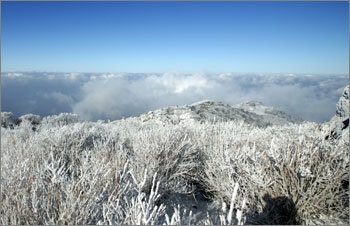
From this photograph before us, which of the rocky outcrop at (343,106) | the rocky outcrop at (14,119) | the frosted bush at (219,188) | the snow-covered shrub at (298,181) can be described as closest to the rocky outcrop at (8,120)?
the rocky outcrop at (14,119)

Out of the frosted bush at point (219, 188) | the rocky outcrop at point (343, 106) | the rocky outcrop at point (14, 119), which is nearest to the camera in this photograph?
the frosted bush at point (219, 188)

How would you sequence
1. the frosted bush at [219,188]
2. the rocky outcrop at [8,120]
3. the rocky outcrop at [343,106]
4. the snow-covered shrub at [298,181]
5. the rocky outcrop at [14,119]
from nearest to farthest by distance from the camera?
the frosted bush at [219,188], the snow-covered shrub at [298,181], the rocky outcrop at [343,106], the rocky outcrop at [8,120], the rocky outcrop at [14,119]

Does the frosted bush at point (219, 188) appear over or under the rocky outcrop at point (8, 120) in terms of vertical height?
over

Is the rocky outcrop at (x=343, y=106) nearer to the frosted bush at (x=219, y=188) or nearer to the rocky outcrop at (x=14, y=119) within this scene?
the frosted bush at (x=219, y=188)

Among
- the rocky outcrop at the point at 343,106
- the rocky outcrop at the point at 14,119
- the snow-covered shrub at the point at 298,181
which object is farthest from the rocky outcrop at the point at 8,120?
the rocky outcrop at the point at 343,106

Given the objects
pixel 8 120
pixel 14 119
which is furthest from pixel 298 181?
pixel 14 119

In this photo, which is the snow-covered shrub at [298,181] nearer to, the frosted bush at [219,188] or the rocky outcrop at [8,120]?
the frosted bush at [219,188]

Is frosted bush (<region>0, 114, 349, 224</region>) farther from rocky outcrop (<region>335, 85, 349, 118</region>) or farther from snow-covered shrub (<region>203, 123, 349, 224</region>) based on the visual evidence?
rocky outcrop (<region>335, 85, 349, 118</region>)

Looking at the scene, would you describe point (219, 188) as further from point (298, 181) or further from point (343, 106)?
point (343, 106)

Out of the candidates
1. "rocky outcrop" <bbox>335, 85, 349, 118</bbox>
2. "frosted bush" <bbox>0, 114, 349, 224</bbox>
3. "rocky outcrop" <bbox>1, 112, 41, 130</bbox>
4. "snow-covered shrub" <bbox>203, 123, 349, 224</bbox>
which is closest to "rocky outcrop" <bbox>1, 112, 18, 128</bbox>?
"rocky outcrop" <bbox>1, 112, 41, 130</bbox>

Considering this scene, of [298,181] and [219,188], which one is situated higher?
[298,181]

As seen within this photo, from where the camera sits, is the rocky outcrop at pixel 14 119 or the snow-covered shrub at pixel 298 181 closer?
the snow-covered shrub at pixel 298 181

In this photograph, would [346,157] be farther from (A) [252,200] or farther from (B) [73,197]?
(B) [73,197]

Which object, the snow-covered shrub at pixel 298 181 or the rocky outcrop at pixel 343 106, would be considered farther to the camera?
the rocky outcrop at pixel 343 106
